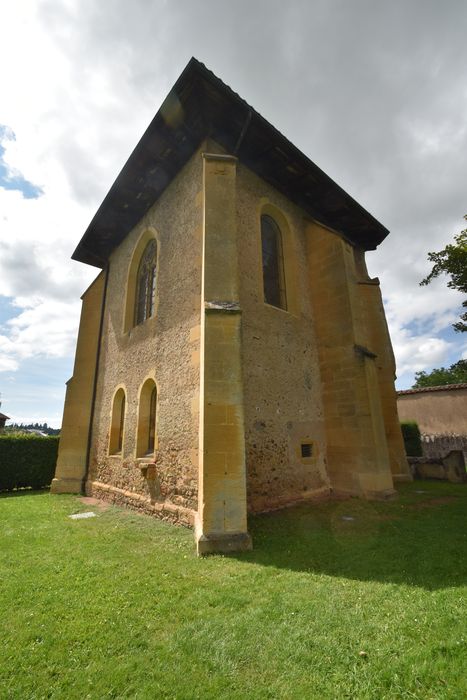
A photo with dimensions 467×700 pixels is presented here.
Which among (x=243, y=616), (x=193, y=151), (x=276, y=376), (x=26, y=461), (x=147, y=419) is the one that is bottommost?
(x=243, y=616)

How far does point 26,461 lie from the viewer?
11.5 metres

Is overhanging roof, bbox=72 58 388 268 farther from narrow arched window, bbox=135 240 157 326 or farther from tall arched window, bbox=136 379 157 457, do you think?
tall arched window, bbox=136 379 157 457

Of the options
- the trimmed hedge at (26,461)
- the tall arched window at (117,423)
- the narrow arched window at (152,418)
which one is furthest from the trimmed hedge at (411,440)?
the trimmed hedge at (26,461)

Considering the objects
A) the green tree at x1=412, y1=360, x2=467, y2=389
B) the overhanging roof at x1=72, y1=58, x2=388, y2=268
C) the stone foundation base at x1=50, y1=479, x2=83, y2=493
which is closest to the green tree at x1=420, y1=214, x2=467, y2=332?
the overhanging roof at x1=72, y1=58, x2=388, y2=268

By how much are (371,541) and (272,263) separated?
677cm

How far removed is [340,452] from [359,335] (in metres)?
3.08

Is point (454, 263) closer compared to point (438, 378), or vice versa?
point (454, 263)

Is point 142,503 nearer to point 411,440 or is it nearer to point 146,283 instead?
point 146,283

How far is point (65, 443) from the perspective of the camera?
10.3m

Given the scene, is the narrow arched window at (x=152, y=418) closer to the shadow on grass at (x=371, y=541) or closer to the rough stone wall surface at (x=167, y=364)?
the rough stone wall surface at (x=167, y=364)

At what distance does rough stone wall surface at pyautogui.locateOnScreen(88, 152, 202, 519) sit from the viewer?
6152 mm

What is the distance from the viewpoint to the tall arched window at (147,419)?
7798 mm

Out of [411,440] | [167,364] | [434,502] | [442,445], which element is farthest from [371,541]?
[442,445]

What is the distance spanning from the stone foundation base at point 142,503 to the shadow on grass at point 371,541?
4.31 feet
